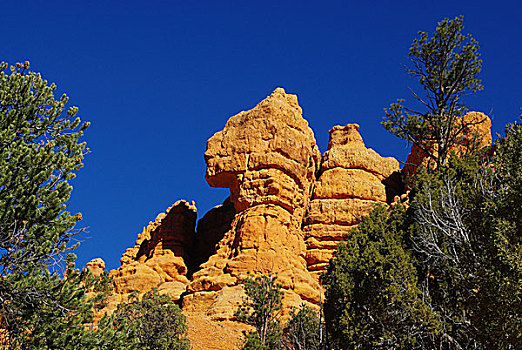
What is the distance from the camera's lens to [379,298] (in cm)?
2212

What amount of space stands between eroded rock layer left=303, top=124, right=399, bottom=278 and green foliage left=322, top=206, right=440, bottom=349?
3175cm

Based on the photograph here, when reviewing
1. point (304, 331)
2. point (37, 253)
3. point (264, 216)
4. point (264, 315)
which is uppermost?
point (264, 216)

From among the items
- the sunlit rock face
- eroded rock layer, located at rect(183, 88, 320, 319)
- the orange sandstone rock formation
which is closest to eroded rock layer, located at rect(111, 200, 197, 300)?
the sunlit rock face

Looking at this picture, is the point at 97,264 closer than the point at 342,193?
No

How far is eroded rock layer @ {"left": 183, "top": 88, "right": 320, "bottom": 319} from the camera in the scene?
160ft

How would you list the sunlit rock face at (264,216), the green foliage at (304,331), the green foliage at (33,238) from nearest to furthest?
1. the green foliage at (33,238)
2. the green foliage at (304,331)
3. the sunlit rock face at (264,216)

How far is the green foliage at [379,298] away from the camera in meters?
20.4

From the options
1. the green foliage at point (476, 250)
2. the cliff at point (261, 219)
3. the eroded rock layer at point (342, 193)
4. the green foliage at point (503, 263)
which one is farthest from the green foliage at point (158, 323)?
the eroded rock layer at point (342, 193)

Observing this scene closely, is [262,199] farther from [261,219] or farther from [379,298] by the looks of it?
[379,298]

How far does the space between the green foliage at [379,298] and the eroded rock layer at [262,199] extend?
20.3 metres

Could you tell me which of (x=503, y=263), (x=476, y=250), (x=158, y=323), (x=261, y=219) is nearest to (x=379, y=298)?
(x=476, y=250)

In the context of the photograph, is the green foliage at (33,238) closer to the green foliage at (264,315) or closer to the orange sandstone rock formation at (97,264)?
the green foliage at (264,315)

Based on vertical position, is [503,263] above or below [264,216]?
below

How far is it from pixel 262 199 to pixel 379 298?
33.3 metres
